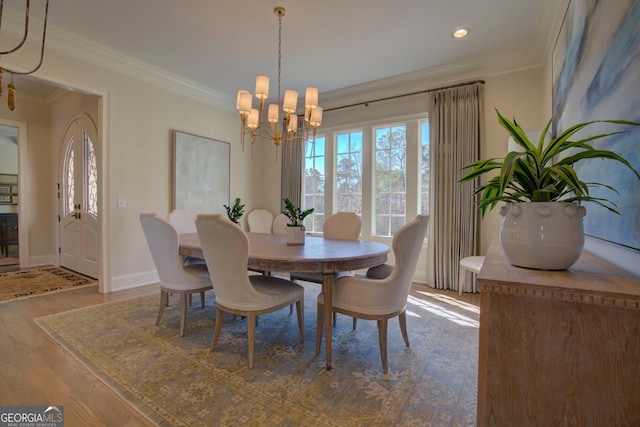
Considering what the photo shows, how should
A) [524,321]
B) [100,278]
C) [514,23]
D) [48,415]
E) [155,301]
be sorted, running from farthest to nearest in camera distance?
1. [100,278]
2. [155,301]
3. [514,23]
4. [48,415]
5. [524,321]

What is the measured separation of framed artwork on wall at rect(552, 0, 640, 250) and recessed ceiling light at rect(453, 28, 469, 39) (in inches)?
49.3

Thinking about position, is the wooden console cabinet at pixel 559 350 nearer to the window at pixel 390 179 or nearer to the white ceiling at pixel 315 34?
the white ceiling at pixel 315 34

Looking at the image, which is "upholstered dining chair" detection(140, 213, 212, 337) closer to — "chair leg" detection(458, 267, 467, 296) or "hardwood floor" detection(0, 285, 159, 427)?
"hardwood floor" detection(0, 285, 159, 427)

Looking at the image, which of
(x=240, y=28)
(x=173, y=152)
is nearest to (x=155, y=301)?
(x=173, y=152)

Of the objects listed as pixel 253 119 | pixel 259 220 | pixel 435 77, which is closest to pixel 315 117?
pixel 253 119

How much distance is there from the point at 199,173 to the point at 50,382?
317cm

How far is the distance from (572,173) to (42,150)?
6844 millimetres

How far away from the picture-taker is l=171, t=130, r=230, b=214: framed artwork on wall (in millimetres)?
4090

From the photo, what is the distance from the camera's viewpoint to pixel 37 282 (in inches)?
147

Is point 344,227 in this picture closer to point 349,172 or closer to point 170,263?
point 170,263

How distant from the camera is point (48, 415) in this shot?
1413mm

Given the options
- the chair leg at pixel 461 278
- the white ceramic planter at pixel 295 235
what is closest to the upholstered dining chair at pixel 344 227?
the white ceramic planter at pixel 295 235

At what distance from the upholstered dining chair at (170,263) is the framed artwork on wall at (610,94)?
8.15 feet

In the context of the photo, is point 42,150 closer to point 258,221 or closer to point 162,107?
point 162,107
